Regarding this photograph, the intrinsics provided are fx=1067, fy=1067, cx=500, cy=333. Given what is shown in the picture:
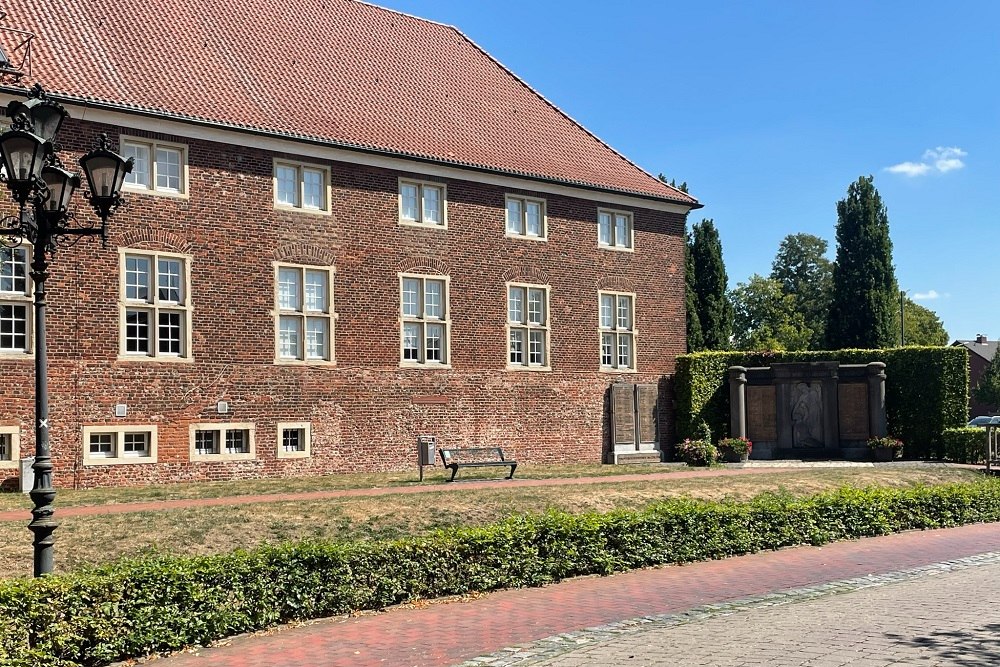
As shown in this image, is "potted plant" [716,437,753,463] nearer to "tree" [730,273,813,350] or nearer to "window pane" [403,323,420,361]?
"window pane" [403,323,420,361]

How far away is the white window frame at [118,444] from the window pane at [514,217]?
38.2 ft

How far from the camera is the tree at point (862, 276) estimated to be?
51469 mm

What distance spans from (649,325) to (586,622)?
22.7 m

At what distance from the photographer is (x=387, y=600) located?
12008mm

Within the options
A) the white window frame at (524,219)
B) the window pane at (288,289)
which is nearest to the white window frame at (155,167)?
the window pane at (288,289)

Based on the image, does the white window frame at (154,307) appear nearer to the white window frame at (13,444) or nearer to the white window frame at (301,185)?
the white window frame at (13,444)

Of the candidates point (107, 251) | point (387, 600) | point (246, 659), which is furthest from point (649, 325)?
point (246, 659)

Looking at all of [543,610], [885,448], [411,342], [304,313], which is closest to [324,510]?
[543,610]

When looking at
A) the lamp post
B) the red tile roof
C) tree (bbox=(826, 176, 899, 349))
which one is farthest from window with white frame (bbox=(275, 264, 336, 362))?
tree (bbox=(826, 176, 899, 349))

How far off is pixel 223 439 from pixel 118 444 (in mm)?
2404

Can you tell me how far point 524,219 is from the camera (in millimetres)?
30406

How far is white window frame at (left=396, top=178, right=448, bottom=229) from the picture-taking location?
91.1 feet

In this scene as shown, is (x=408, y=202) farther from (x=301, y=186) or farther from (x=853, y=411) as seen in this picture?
(x=853, y=411)

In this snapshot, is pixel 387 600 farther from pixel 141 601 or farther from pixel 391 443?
pixel 391 443
